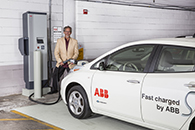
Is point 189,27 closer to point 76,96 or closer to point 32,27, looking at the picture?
point 32,27

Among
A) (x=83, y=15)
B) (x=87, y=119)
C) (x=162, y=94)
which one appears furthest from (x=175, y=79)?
(x=83, y=15)

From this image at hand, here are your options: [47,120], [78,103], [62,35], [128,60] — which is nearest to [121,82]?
[128,60]

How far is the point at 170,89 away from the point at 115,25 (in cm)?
547

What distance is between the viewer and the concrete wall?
246 inches

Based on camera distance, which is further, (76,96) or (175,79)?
(76,96)

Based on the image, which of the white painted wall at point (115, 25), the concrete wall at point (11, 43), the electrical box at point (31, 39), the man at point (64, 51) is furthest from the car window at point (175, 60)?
the white painted wall at point (115, 25)

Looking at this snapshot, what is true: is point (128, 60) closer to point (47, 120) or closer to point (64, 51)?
point (47, 120)

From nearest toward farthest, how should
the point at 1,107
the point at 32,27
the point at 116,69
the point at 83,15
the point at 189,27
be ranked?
1. the point at 116,69
2. the point at 1,107
3. the point at 32,27
4. the point at 83,15
5. the point at 189,27

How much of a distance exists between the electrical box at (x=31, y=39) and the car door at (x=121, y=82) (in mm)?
2635

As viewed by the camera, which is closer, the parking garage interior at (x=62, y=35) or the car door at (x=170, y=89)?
the car door at (x=170, y=89)

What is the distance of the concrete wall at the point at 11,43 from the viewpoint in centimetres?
626

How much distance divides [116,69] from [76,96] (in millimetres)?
987

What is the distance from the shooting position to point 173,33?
10469mm

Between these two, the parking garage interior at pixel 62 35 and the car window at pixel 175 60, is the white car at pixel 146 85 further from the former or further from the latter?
the parking garage interior at pixel 62 35
